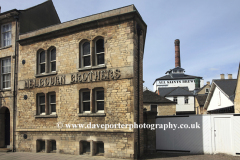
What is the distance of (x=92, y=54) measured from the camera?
38.8 feet

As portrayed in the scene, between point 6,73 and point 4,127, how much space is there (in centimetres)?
407

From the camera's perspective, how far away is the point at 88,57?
12.2m

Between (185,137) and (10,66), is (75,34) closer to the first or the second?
(10,66)

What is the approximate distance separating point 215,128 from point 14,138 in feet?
42.2

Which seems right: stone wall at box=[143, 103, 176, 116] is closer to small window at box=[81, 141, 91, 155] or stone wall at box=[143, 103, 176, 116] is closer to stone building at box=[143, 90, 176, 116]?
stone building at box=[143, 90, 176, 116]

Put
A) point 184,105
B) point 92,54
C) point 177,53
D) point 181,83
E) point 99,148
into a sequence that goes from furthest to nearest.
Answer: point 181,83 < point 177,53 < point 184,105 < point 92,54 < point 99,148

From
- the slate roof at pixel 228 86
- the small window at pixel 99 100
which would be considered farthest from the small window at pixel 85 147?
the slate roof at pixel 228 86

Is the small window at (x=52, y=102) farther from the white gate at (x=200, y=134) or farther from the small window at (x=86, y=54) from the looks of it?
the white gate at (x=200, y=134)

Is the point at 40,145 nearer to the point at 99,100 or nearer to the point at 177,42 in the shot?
the point at 99,100

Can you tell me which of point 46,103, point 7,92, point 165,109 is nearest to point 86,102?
point 46,103

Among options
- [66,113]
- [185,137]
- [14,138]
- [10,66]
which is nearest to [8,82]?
[10,66]

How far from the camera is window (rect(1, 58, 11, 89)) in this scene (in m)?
15.3

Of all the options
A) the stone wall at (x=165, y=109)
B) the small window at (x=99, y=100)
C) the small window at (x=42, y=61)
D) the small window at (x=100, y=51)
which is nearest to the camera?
the small window at (x=99, y=100)

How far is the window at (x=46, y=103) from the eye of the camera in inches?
514
